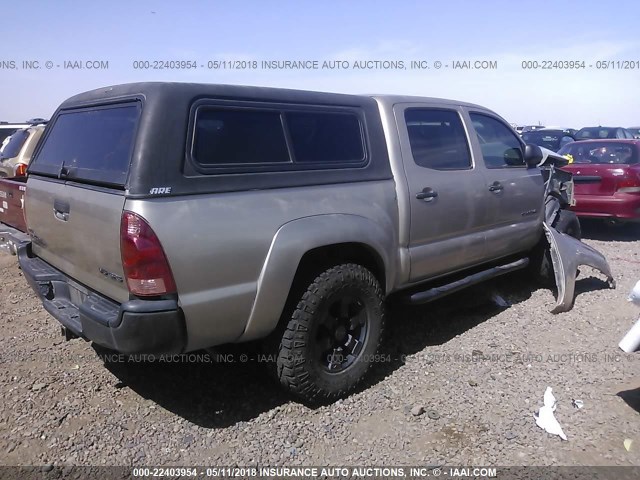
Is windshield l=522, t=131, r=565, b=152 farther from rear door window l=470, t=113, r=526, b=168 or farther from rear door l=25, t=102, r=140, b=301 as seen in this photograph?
rear door l=25, t=102, r=140, b=301

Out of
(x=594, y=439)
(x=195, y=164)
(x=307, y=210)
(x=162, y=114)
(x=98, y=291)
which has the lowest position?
(x=594, y=439)

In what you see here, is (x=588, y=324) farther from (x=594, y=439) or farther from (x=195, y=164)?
(x=195, y=164)

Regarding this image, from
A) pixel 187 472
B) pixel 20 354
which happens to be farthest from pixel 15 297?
pixel 187 472

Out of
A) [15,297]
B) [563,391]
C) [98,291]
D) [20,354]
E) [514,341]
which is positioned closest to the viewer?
[98,291]

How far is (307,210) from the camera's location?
3123 mm

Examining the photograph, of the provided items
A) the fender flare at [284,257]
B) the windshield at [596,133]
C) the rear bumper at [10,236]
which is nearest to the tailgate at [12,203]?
the rear bumper at [10,236]

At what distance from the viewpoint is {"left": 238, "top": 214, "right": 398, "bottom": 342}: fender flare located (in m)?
2.91

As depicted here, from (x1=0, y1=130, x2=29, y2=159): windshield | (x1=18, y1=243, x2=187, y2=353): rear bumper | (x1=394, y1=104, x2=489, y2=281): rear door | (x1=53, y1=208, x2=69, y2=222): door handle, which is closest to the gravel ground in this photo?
(x1=18, y1=243, x2=187, y2=353): rear bumper

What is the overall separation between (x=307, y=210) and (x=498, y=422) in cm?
169

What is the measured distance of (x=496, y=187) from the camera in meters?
4.55

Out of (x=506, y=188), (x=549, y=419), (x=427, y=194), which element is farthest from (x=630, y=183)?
(x=549, y=419)

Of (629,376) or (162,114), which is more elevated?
(162,114)

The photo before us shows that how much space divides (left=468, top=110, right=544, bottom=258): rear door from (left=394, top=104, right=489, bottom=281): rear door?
0.52ft

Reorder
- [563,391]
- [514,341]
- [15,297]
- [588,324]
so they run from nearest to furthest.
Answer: [563,391]
[514,341]
[588,324]
[15,297]
